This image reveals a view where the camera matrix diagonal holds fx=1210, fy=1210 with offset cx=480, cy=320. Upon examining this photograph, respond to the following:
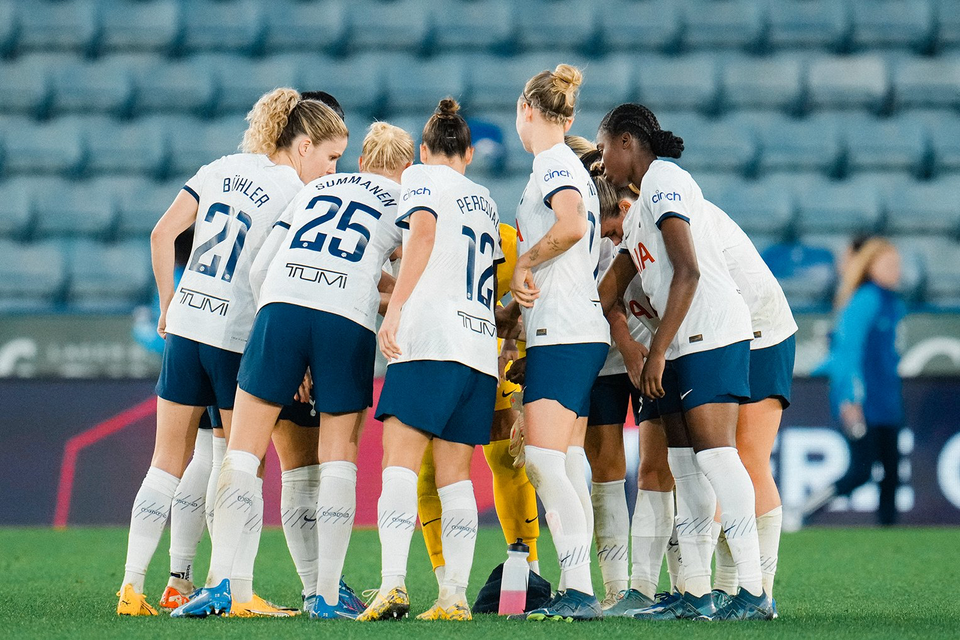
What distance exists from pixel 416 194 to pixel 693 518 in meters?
1.52

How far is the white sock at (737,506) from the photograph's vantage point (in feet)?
13.4

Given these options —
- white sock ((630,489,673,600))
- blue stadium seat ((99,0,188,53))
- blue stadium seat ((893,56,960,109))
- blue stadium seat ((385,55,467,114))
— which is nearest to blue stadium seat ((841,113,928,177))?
blue stadium seat ((893,56,960,109))

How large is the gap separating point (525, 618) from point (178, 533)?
1.39 m

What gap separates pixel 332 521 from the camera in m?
4.17

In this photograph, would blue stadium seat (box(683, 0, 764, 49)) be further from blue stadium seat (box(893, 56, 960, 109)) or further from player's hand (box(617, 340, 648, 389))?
player's hand (box(617, 340, 648, 389))

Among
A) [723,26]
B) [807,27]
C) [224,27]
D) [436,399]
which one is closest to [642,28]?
[723,26]

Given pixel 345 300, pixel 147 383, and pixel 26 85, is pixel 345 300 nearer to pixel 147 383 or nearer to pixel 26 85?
pixel 147 383

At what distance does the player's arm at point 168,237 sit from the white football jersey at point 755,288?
77.2 inches

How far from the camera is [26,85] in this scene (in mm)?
11508

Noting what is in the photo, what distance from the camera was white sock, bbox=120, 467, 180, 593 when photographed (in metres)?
4.34

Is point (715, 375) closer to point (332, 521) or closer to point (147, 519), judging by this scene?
point (332, 521)

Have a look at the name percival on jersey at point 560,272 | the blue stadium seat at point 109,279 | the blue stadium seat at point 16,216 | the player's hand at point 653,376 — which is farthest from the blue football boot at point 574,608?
the blue stadium seat at point 16,216

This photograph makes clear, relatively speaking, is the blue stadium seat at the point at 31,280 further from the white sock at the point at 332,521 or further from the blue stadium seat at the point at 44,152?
the white sock at the point at 332,521

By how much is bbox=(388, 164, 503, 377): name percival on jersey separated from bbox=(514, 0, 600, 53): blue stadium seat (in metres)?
7.87
